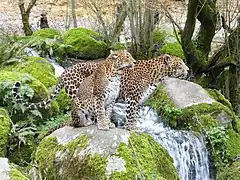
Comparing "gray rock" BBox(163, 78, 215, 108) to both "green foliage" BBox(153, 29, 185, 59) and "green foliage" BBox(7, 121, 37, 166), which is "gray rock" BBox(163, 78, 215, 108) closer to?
"green foliage" BBox(7, 121, 37, 166)

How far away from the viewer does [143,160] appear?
6.75 meters

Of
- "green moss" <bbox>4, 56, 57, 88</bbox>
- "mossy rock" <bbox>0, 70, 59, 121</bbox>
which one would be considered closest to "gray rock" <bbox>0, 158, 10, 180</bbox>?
"mossy rock" <bbox>0, 70, 59, 121</bbox>

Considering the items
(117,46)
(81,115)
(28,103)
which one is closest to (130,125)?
(81,115)

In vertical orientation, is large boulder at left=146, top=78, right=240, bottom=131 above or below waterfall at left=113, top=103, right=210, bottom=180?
above

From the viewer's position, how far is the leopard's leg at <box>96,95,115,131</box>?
283 inches

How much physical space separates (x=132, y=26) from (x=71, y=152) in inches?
290

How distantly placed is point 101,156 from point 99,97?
954mm

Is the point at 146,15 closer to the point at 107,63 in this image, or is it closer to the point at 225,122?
the point at 225,122

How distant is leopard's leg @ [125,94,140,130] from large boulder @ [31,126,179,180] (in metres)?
1.76

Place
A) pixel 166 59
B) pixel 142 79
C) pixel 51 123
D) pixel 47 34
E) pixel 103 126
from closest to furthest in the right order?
pixel 103 126 < pixel 142 79 < pixel 166 59 < pixel 51 123 < pixel 47 34

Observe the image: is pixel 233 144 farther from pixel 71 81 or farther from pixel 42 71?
pixel 42 71

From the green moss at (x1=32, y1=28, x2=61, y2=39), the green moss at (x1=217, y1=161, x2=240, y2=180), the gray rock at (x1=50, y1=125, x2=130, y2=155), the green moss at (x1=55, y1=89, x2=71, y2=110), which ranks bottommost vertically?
the green moss at (x1=32, y1=28, x2=61, y2=39)

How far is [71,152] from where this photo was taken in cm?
698

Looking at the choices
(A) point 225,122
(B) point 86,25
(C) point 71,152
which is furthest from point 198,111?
(B) point 86,25
